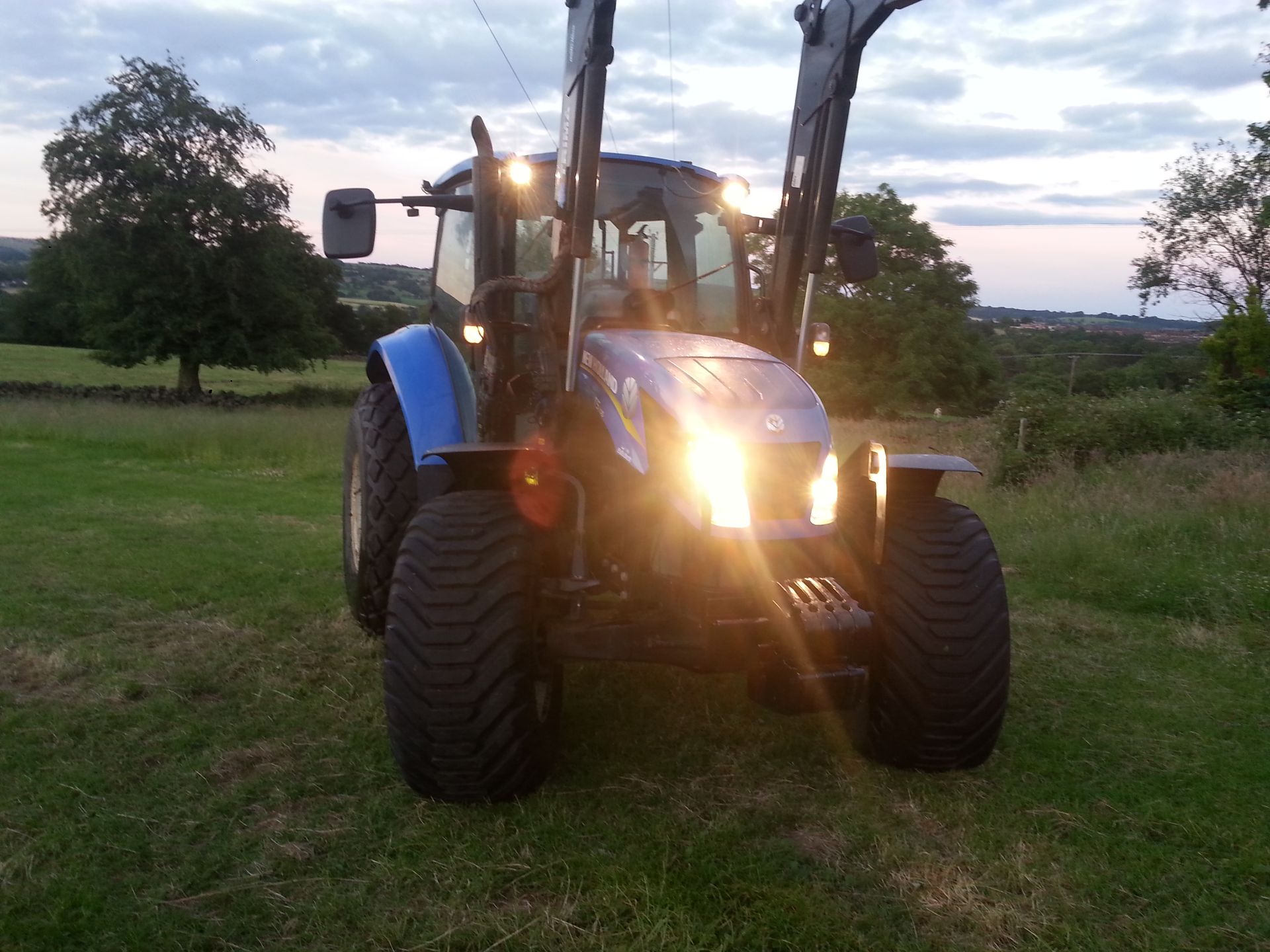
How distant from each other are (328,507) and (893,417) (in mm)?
18033

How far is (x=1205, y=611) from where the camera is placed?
18.4 ft

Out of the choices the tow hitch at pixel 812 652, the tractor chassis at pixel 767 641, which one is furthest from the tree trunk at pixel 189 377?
the tow hitch at pixel 812 652

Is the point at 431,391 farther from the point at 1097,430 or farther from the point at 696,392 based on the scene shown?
the point at 1097,430

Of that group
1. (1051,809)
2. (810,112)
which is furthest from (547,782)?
(810,112)

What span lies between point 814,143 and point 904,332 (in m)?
24.3

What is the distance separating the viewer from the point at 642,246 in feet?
12.8

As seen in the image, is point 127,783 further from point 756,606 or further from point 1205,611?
point 1205,611

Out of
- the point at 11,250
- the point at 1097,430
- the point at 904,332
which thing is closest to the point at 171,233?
the point at 904,332

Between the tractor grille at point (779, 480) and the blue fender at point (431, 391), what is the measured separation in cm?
127

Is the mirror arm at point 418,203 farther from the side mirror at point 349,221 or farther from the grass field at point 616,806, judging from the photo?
the grass field at point 616,806

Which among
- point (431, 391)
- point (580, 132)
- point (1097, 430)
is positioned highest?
point (580, 132)

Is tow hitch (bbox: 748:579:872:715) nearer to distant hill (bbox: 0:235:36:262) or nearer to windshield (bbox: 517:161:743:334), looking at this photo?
windshield (bbox: 517:161:743:334)

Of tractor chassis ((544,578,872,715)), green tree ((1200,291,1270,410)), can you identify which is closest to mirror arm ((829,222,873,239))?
tractor chassis ((544,578,872,715))

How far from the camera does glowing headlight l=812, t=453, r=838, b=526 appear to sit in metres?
3.04
